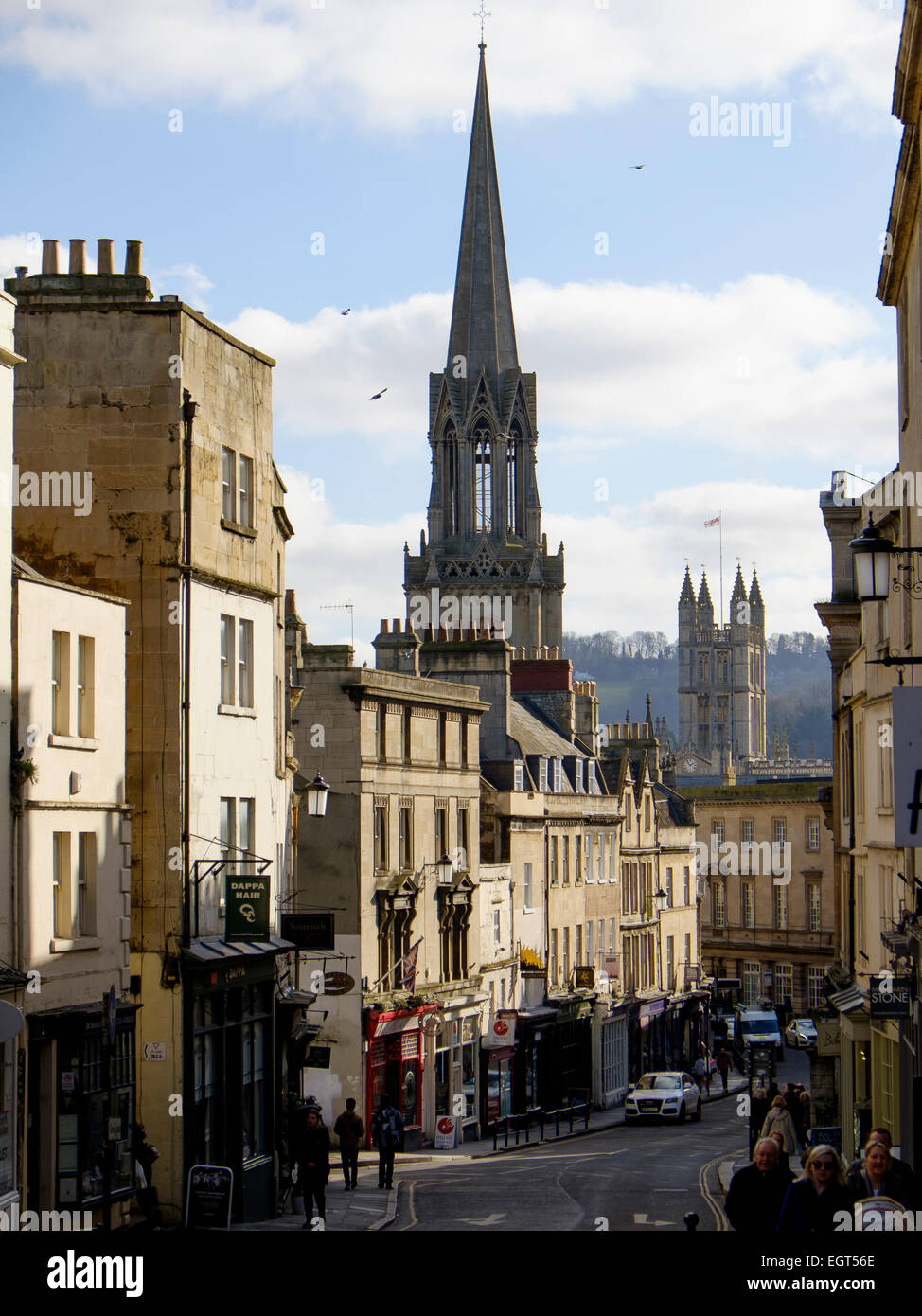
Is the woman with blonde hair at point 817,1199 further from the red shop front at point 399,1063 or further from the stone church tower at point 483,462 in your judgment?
the stone church tower at point 483,462

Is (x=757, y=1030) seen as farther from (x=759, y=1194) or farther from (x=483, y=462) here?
(x=759, y=1194)

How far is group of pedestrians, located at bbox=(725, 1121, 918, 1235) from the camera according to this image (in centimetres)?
1368

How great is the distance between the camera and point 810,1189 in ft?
45.3

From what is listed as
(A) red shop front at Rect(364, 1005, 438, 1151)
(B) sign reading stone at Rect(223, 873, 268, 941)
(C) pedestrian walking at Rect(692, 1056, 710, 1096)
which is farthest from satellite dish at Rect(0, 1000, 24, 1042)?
(C) pedestrian walking at Rect(692, 1056, 710, 1096)

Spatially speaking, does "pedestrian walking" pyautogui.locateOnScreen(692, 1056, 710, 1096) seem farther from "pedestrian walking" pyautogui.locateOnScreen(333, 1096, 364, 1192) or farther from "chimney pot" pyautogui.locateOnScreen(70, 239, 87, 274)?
"chimney pot" pyautogui.locateOnScreen(70, 239, 87, 274)

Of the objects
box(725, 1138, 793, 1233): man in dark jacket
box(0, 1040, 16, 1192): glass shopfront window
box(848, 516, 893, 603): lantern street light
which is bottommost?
box(0, 1040, 16, 1192): glass shopfront window

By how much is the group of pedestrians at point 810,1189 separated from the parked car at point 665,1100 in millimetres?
38615

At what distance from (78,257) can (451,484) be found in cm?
10024

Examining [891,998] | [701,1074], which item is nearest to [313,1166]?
[891,998]

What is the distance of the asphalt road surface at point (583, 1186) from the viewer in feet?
91.9

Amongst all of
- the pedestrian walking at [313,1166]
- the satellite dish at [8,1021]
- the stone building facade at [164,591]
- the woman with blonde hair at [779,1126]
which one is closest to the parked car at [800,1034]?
the woman with blonde hair at [779,1126]

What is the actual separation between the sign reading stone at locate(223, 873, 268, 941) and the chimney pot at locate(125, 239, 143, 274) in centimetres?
948

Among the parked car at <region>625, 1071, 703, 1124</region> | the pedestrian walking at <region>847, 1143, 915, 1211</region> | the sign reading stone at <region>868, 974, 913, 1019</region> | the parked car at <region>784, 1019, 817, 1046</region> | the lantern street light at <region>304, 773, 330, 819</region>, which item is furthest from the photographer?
the parked car at <region>784, 1019, 817, 1046</region>

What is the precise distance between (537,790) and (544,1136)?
1249 centimetres
